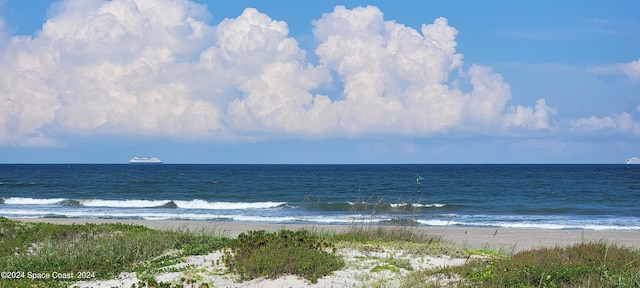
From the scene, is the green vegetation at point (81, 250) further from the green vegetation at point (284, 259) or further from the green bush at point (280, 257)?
the green bush at point (280, 257)

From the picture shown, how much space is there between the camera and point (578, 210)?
4109 cm

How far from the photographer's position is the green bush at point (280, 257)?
10461 mm

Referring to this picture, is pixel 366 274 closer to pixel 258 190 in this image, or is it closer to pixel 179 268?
pixel 179 268

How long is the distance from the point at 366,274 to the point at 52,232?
7.52 meters

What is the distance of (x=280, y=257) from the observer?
10711 mm

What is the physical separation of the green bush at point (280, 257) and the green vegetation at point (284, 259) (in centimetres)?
2

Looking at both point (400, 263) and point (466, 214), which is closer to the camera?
point (400, 263)

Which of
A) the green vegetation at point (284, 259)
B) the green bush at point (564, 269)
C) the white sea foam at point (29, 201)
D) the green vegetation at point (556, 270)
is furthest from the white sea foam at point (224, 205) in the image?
the green bush at point (564, 269)

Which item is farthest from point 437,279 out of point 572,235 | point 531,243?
point 572,235

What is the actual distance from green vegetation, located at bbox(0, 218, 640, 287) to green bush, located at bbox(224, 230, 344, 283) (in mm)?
16

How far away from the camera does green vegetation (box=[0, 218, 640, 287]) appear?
9.51 meters

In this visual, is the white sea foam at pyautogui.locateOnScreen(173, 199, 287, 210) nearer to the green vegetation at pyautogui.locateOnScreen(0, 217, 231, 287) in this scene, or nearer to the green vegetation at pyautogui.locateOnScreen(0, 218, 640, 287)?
the green vegetation at pyautogui.locateOnScreen(0, 217, 231, 287)

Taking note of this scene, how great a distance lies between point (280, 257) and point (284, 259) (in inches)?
5.4

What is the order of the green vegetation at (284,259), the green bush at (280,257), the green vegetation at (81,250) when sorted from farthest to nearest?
the green vegetation at (81,250) → the green bush at (280,257) → the green vegetation at (284,259)
